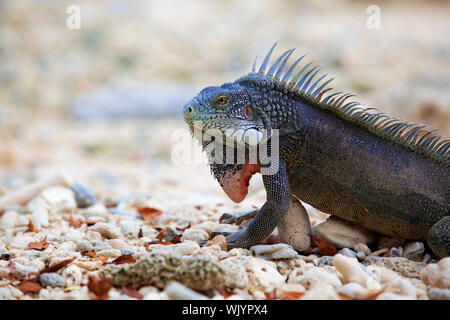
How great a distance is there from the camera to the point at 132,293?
424 cm

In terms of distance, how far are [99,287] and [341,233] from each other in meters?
2.78

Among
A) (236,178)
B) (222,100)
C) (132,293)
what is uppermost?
(222,100)

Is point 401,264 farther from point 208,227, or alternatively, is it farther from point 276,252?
point 208,227

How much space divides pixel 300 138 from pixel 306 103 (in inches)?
15.6

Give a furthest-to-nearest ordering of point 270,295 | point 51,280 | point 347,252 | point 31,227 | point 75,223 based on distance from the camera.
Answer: point 75,223 < point 31,227 < point 347,252 < point 51,280 < point 270,295

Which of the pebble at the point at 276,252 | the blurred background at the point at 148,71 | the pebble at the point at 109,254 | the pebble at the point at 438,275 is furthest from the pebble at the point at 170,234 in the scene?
the blurred background at the point at 148,71

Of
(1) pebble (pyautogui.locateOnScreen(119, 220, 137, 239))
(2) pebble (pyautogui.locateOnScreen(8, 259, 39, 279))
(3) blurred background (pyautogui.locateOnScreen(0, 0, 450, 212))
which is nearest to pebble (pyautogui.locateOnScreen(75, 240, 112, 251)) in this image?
(1) pebble (pyautogui.locateOnScreen(119, 220, 137, 239))

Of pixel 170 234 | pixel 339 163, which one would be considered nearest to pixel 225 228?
pixel 170 234

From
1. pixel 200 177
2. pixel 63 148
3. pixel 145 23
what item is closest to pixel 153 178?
pixel 200 177

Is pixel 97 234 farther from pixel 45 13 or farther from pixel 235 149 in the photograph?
pixel 45 13

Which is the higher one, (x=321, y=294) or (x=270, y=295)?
(x=321, y=294)

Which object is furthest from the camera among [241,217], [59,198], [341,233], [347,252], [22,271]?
[59,198]

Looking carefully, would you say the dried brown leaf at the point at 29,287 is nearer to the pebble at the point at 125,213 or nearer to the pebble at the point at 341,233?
the pebble at the point at 125,213

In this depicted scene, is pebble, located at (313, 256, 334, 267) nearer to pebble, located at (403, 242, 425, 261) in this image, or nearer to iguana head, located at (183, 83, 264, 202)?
pebble, located at (403, 242, 425, 261)
